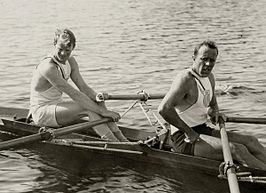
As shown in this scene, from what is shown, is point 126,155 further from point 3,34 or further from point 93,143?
point 3,34

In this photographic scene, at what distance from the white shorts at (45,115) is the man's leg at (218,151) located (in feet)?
8.70

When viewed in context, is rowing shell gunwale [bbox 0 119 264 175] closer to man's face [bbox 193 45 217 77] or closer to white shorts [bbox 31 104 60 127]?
white shorts [bbox 31 104 60 127]

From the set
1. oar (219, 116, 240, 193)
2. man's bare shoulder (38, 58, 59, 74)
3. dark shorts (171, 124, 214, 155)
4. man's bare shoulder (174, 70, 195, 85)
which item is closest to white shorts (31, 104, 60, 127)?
man's bare shoulder (38, 58, 59, 74)

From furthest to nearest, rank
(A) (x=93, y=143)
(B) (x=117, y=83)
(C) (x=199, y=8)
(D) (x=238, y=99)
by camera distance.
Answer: (C) (x=199, y=8)
(B) (x=117, y=83)
(D) (x=238, y=99)
(A) (x=93, y=143)

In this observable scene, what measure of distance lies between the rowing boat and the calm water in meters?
0.30

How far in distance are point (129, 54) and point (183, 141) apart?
13.2 metres

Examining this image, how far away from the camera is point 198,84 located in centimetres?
744

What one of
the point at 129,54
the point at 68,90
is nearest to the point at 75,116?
the point at 68,90

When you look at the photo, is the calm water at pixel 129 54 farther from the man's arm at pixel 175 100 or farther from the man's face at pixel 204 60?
the man's face at pixel 204 60

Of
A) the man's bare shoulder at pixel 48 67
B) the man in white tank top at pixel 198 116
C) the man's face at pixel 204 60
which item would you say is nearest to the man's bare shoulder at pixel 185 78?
the man in white tank top at pixel 198 116

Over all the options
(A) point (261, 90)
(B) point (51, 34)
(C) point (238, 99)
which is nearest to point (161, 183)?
(C) point (238, 99)

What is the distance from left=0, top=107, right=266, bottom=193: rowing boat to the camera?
714 cm

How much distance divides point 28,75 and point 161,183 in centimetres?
989

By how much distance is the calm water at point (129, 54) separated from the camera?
8.64 m
